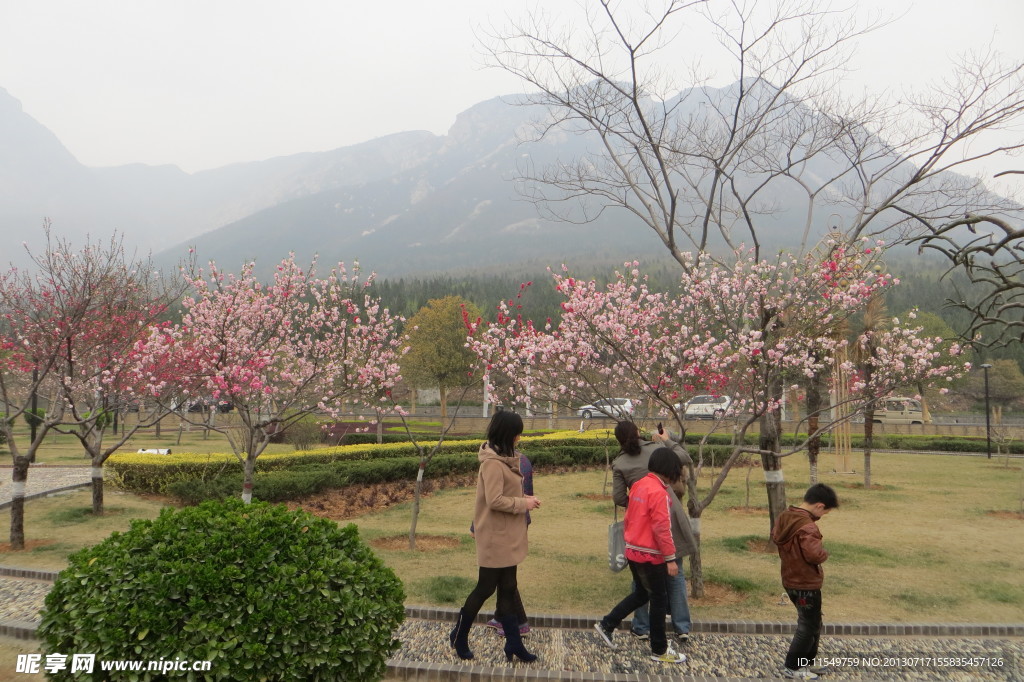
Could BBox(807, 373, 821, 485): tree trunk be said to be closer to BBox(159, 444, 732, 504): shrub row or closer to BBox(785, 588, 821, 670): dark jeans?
BBox(159, 444, 732, 504): shrub row

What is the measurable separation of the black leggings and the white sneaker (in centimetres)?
117

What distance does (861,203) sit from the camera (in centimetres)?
900

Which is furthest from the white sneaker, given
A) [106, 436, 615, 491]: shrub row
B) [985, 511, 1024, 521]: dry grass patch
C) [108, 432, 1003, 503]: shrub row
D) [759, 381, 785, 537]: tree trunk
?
[985, 511, 1024, 521]: dry grass patch

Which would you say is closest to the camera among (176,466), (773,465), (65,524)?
(773,465)

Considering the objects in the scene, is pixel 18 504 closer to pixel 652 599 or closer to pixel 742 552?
pixel 652 599

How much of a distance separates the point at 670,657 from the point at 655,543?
0.92 meters

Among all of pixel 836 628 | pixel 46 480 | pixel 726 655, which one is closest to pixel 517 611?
pixel 726 655

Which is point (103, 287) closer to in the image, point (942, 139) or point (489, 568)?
point (489, 568)

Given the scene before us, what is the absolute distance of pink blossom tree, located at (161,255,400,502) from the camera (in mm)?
9758

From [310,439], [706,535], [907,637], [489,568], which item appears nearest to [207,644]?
[489,568]

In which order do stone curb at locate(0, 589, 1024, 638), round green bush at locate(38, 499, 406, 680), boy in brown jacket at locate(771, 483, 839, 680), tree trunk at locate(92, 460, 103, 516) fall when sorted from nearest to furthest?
1. round green bush at locate(38, 499, 406, 680)
2. boy in brown jacket at locate(771, 483, 839, 680)
3. stone curb at locate(0, 589, 1024, 638)
4. tree trunk at locate(92, 460, 103, 516)

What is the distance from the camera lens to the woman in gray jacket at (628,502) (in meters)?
5.20

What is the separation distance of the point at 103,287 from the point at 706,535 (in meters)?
9.92

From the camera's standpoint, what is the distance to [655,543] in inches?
186
